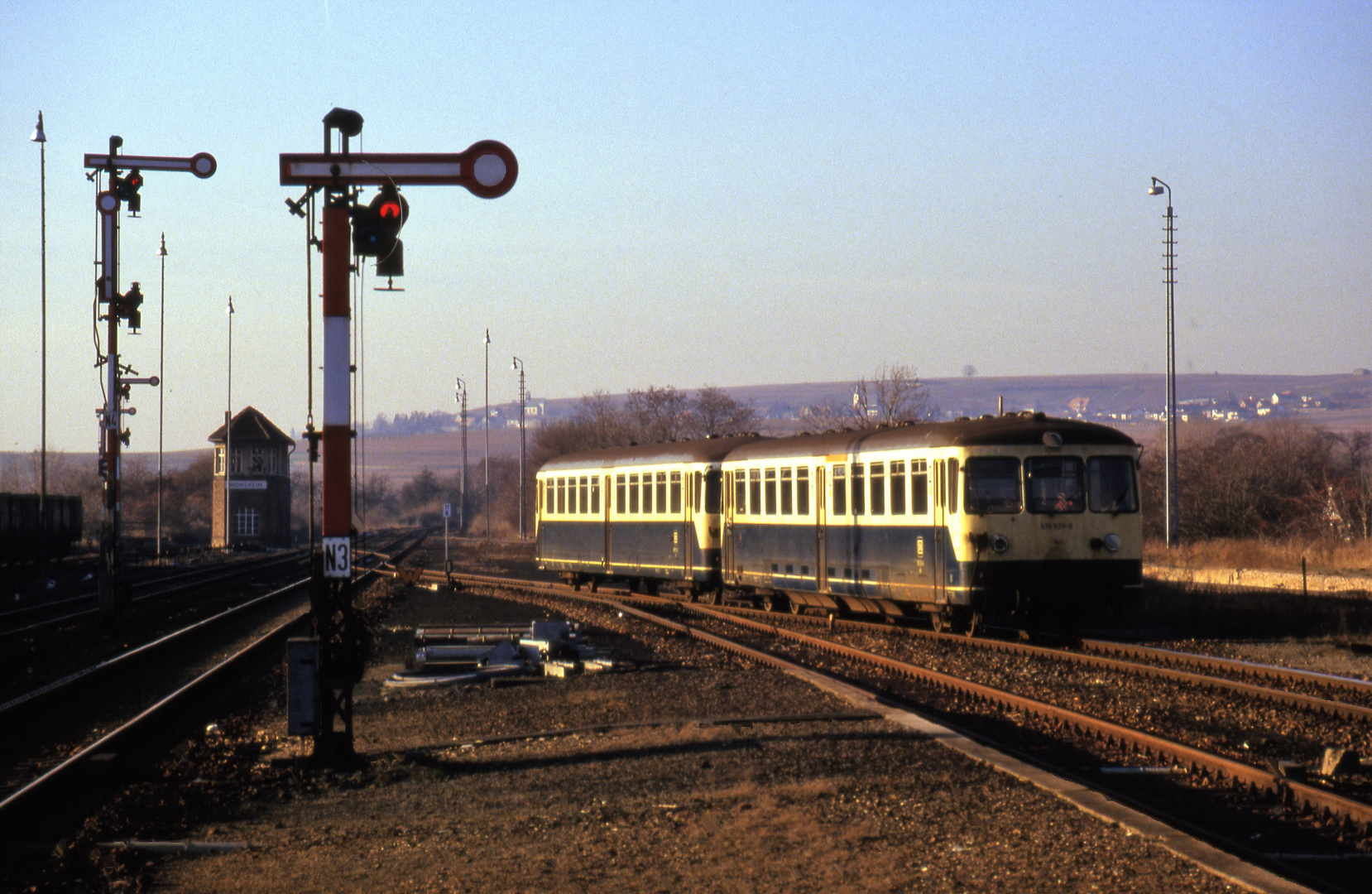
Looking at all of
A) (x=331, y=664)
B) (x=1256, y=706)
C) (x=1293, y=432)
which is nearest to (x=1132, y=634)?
(x=1256, y=706)

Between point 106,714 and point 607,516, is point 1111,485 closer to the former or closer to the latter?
point 106,714

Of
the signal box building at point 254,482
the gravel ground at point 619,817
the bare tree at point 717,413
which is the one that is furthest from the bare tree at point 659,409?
the gravel ground at point 619,817

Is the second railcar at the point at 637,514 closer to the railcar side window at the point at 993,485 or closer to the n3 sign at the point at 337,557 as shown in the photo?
the railcar side window at the point at 993,485

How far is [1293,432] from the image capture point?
2456 inches

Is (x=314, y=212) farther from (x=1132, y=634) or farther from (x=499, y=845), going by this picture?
(x=1132, y=634)

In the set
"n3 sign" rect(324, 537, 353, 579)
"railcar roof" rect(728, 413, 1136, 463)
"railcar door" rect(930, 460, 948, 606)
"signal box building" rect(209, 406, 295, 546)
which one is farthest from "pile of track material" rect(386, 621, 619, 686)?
"signal box building" rect(209, 406, 295, 546)

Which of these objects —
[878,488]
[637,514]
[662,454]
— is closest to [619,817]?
[878,488]

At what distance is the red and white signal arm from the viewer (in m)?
10.2

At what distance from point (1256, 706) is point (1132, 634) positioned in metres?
7.64

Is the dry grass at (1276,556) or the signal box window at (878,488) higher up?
the signal box window at (878,488)

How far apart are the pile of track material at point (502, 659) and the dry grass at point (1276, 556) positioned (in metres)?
20.2

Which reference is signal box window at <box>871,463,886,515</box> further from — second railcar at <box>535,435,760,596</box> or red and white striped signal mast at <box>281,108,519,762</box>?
red and white striped signal mast at <box>281,108,519,762</box>

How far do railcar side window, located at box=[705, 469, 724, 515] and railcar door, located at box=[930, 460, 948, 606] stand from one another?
7614 millimetres

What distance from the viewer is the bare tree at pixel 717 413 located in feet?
311
